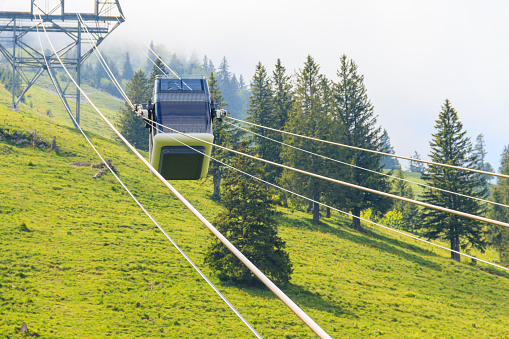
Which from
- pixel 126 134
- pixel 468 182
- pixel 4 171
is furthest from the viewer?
pixel 126 134

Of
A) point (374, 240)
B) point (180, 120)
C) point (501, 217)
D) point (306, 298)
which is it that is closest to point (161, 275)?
point (306, 298)

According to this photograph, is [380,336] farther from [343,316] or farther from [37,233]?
[37,233]

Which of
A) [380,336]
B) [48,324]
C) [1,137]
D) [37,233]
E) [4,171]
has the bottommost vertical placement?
[380,336]

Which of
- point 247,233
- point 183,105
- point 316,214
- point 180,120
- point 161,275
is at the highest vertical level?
point 183,105

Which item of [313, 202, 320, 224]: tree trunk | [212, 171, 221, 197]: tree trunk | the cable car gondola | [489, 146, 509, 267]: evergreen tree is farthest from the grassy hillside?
[489, 146, 509, 267]: evergreen tree

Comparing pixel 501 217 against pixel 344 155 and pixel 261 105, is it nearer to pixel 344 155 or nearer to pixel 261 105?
pixel 344 155

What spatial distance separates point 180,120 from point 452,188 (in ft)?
123

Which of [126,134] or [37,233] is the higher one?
[126,134]

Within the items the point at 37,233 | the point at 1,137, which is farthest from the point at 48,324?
the point at 1,137

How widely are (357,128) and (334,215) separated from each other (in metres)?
11.1

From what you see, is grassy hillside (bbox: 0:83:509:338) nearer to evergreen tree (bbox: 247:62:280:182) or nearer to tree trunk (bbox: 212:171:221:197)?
tree trunk (bbox: 212:171:221:197)

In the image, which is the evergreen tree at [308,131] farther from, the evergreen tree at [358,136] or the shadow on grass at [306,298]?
the shadow on grass at [306,298]

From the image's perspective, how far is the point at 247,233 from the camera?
2723cm

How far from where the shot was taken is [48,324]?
20.5m
